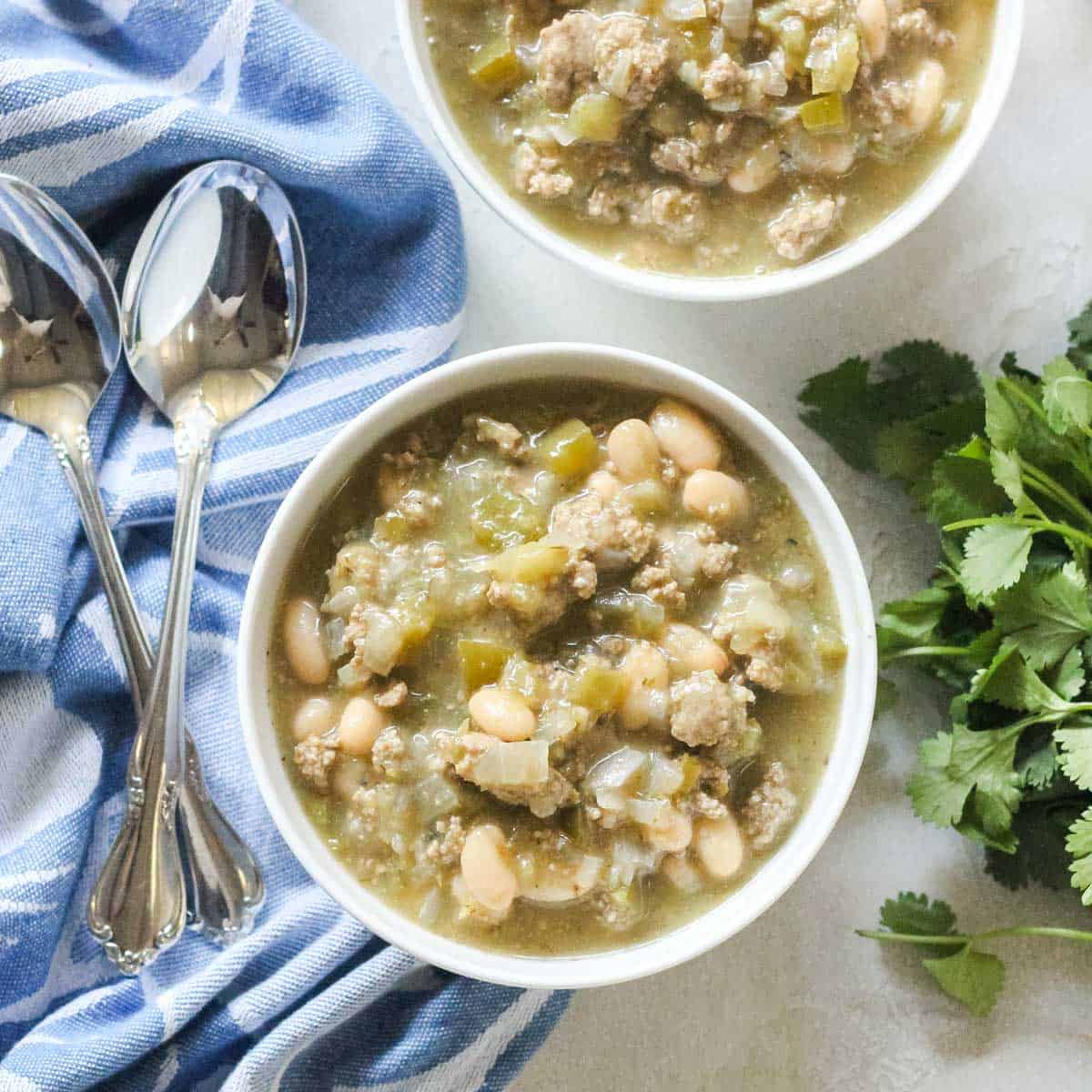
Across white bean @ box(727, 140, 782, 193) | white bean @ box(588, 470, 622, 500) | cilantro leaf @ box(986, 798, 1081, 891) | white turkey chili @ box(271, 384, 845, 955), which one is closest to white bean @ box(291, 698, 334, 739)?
white turkey chili @ box(271, 384, 845, 955)

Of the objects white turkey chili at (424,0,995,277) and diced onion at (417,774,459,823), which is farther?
white turkey chili at (424,0,995,277)

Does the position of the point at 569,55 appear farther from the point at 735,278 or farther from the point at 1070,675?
the point at 1070,675

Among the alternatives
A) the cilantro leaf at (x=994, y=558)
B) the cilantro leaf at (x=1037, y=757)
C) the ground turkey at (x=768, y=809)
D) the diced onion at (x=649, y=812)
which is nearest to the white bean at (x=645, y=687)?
the diced onion at (x=649, y=812)

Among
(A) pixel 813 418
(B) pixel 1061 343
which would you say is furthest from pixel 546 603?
(B) pixel 1061 343

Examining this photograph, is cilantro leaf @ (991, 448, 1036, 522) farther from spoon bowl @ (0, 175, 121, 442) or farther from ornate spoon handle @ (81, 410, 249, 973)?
spoon bowl @ (0, 175, 121, 442)

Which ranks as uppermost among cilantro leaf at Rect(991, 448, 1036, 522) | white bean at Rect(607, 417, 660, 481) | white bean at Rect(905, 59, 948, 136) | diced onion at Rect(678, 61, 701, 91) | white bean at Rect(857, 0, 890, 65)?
white bean at Rect(857, 0, 890, 65)
